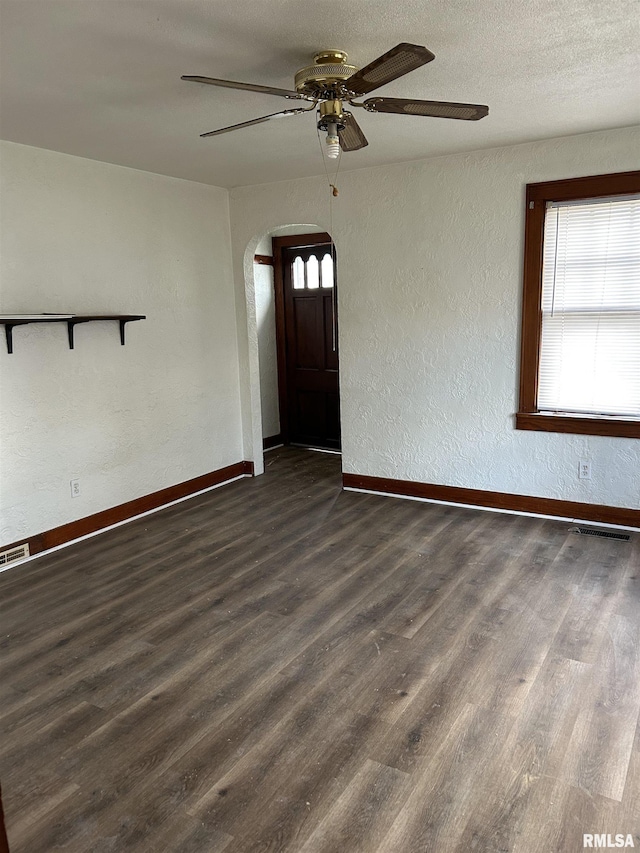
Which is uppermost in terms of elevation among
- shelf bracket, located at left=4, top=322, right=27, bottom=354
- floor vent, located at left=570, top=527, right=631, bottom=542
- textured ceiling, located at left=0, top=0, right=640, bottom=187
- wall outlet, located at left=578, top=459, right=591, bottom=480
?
textured ceiling, located at left=0, top=0, right=640, bottom=187

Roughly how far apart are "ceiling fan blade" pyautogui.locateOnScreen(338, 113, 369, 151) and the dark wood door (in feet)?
10.9

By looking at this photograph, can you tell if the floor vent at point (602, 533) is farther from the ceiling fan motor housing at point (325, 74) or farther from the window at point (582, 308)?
the ceiling fan motor housing at point (325, 74)

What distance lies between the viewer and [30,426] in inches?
155

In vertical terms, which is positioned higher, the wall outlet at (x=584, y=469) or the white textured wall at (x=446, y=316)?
the white textured wall at (x=446, y=316)

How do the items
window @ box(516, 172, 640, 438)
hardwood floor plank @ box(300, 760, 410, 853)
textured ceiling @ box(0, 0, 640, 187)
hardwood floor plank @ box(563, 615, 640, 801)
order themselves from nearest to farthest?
hardwood floor plank @ box(300, 760, 410, 853)
hardwood floor plank @ box(563, 615, 640, 801)
textured ceiling @ box(0, 0, 640, 187)
window @ box(516, 172, 640, 438)

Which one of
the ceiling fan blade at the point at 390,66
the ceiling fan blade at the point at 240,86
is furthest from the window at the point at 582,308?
the ceiling fan blade at the point at 240,86

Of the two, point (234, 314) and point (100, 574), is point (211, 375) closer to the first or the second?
point (234, 314)

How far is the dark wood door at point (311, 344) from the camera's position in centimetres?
642

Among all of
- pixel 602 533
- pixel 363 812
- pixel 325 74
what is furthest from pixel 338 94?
pixel 602 533

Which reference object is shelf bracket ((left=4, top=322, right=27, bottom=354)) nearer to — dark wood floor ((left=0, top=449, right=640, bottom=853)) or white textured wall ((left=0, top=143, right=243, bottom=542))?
white textured wall ((left=0, top=143, right=243, bottom=542))

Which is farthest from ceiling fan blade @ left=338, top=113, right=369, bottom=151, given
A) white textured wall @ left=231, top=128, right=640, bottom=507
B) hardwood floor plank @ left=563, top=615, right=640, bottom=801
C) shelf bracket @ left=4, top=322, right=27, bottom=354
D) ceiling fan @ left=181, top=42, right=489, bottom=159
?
hardwood floor plank @ left=563, top=615, right=640, bottom=801

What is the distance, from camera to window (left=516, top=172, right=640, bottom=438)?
3.99 m

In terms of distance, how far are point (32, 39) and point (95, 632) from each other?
2.63 metres

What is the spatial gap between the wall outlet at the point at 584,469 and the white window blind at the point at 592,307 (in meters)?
0.35
